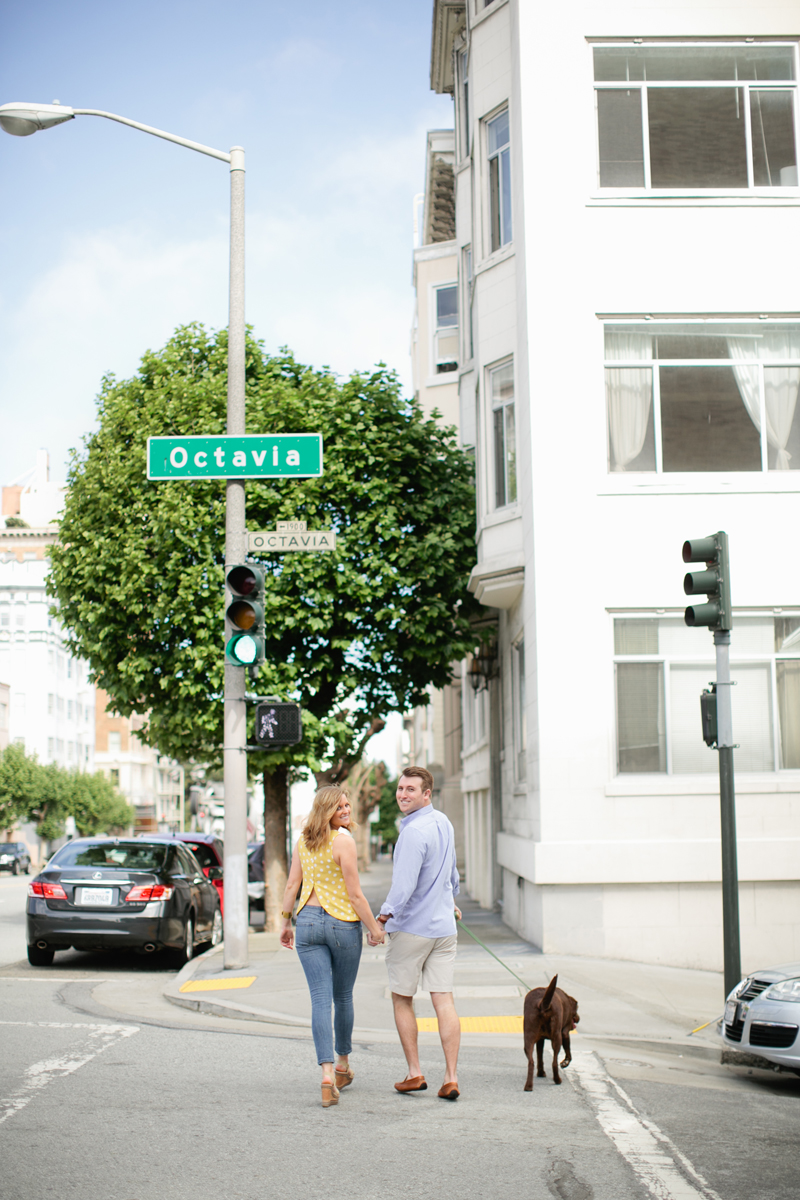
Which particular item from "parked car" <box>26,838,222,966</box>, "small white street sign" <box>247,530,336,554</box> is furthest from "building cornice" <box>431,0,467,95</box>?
"parked car" <box>26,838,222,966</box>

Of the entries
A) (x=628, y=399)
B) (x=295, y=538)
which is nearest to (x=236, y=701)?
(x=295, y=538)

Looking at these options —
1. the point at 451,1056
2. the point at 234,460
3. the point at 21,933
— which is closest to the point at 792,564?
the point at 234,460

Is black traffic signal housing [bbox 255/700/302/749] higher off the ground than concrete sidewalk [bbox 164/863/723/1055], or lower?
higher

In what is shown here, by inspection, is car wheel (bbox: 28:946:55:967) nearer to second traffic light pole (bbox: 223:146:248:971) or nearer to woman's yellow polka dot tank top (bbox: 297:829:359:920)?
second traffic light pole (bbox: 223:146:248:971)

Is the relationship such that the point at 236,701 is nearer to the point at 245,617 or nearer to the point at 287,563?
the point at 245,617

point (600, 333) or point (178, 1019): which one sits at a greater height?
point (600, 333)

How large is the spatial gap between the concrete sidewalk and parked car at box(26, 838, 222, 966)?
1.84 feet

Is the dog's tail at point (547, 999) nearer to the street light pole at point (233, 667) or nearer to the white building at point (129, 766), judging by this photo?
the street light pole at point (233, 667)

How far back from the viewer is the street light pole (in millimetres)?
12102

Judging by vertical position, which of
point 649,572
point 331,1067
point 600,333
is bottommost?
point 331,1067

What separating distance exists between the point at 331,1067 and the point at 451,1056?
630 mm

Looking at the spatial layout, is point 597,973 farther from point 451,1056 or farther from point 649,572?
point 451,1056

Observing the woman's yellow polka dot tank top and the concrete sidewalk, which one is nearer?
the woman's yellow polka dot tank top

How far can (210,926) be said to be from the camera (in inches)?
609
